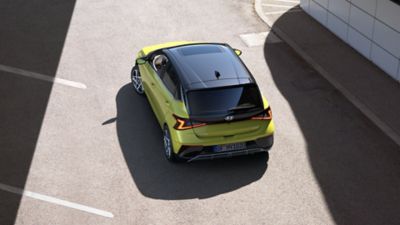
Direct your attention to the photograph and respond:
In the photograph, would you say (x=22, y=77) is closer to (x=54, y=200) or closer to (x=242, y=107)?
(x=54, y=200)

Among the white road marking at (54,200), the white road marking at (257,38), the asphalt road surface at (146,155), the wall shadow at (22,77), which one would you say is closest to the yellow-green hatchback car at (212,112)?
the asphalt road surface at (146,155)

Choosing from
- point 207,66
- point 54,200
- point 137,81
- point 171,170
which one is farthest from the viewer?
point 137,81

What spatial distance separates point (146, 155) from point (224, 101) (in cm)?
189

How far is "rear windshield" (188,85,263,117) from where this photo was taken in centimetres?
1098

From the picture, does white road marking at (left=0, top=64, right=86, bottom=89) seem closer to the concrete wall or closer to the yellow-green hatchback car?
the yellow-green hatchback car

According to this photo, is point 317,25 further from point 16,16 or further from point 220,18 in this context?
point 16,16

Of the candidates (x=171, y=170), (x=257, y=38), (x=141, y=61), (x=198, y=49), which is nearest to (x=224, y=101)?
(x=171, y=170)

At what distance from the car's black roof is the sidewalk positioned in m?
3.14

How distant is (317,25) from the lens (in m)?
17.8

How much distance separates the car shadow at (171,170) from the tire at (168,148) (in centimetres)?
13

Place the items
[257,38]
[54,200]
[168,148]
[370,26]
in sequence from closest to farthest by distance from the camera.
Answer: [54,200] < [168,148] < [370,26] < [257,38]

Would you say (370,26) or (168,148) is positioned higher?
(168,148)

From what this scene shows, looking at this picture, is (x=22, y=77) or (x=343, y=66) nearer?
(x=22, y=77)

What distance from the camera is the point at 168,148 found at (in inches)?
456
